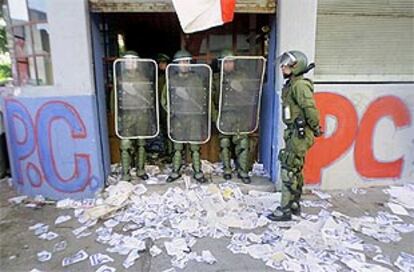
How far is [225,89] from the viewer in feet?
14.1

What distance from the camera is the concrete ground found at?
2.82m

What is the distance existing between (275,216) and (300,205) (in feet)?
1.68

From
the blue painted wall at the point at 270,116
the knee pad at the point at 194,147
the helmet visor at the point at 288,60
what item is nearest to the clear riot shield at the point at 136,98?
the knee pad at the point at 194,147

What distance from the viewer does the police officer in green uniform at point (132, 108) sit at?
4258mm

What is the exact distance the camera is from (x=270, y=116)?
4.43m

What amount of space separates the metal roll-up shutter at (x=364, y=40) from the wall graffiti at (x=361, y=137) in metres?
0.29

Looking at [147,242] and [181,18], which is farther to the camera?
[181,18]

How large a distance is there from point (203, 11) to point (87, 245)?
2.63 meters

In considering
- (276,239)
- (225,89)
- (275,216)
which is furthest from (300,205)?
(225,89)

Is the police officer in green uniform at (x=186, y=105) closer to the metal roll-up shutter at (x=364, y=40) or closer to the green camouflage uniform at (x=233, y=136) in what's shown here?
the green camouflage uniform at (x=233, y=136)

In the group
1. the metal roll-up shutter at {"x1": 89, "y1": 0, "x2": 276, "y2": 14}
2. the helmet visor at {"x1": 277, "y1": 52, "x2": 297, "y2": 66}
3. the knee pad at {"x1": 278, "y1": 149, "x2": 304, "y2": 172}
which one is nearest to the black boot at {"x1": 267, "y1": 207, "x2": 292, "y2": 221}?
the knee pad at {"x1": 278, "y1": 149, "x2": 304, "y2": 172}

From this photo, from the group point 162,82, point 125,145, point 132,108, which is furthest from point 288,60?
point 125,145

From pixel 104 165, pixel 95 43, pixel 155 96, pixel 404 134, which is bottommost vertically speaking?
pixel 104 165

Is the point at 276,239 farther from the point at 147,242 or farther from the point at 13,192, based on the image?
the point at 13,192
